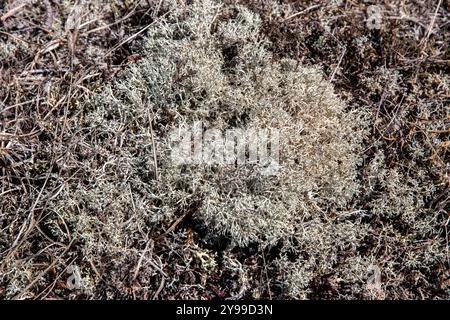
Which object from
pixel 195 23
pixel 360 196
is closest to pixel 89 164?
pixel 195 23

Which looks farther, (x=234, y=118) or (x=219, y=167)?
(x=234, y=118)

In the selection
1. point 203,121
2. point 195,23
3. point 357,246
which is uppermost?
point 195,23

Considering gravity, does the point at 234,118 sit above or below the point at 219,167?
above
